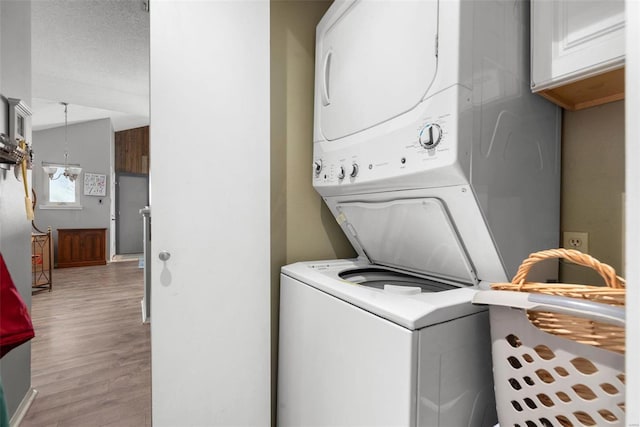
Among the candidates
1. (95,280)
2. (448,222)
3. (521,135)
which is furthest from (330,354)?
(95,280)

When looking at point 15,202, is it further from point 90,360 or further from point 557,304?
point 557,304

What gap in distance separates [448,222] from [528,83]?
55 cm

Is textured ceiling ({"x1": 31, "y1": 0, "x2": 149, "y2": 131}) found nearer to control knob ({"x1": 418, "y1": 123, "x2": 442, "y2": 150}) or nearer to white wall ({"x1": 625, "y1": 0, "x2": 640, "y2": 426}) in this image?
control knob ({"x1": 418, "y1": 123, "x2": 442, "y2": 150})

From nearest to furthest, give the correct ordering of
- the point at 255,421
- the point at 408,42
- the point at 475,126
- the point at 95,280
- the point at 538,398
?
the point at 538,398 < the point at 475,126 < the point at 408,42 < the point at 255,421 < the point at 95,280

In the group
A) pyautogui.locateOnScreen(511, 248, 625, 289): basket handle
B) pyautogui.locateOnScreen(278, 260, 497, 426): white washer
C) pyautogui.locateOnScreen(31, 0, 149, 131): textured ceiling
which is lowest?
pyautogui.locateOnScreen(278, 260, 497, 426): white washer

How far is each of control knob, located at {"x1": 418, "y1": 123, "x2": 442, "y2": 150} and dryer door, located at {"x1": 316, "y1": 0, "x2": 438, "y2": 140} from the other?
0.11 m

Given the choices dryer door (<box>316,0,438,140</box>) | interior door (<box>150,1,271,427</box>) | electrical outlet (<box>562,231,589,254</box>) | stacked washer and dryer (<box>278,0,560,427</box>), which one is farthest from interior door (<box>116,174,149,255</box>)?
electrical outlet (<box>562,231,589,254</box>)

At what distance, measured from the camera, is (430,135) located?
0.96 m

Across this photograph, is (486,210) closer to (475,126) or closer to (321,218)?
(475,126)

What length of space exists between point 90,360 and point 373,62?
312 centimetres

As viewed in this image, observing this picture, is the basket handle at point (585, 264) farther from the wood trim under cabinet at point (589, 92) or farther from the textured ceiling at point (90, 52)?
the textured ceiling at point (90, 52)

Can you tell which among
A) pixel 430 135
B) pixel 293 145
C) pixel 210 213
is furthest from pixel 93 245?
pixel 430 135

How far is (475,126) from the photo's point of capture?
3.12 ft

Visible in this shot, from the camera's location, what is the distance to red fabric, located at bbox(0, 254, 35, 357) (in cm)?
101
